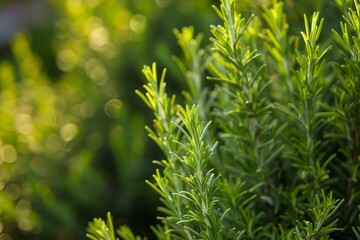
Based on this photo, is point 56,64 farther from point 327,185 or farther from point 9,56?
point 327,185

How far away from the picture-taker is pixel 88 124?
61.5 inches

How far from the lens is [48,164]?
4.90 ft

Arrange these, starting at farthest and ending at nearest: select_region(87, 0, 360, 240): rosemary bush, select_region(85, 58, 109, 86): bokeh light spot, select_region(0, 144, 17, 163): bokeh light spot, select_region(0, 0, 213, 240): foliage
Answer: select_region(85, 58, 109, 86): bokeh light spot
select_region(0, 144, 17, 163): bokeh light spot
select_region(0, 0, 213, 240): foliage
select_region(87, 0, 360, 240): rosemary bush

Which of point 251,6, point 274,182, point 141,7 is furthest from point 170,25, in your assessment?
point 274,182

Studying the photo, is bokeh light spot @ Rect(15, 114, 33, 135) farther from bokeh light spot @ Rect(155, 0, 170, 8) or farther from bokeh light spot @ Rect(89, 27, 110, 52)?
bokeh light spot @ Rect(155, 0, 170, 8)

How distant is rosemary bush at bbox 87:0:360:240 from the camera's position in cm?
A: 77

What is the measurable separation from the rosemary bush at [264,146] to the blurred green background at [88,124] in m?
0.44

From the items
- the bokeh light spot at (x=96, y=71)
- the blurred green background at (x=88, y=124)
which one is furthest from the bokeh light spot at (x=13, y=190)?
the bokeh light spot at (x=96, y=71)

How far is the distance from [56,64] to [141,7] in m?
0.58

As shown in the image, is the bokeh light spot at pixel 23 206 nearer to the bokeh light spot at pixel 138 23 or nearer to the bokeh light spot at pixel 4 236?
the bokeh light spot at pixel 4 236

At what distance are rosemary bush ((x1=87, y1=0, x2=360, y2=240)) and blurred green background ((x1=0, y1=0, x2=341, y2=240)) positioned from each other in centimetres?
44

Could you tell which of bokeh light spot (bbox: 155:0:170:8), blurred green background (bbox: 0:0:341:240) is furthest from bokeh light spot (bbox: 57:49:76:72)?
bokeh light spot (bbox: 155:0:170:8)

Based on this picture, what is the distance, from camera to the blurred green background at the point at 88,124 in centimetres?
135

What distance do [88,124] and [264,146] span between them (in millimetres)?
783
